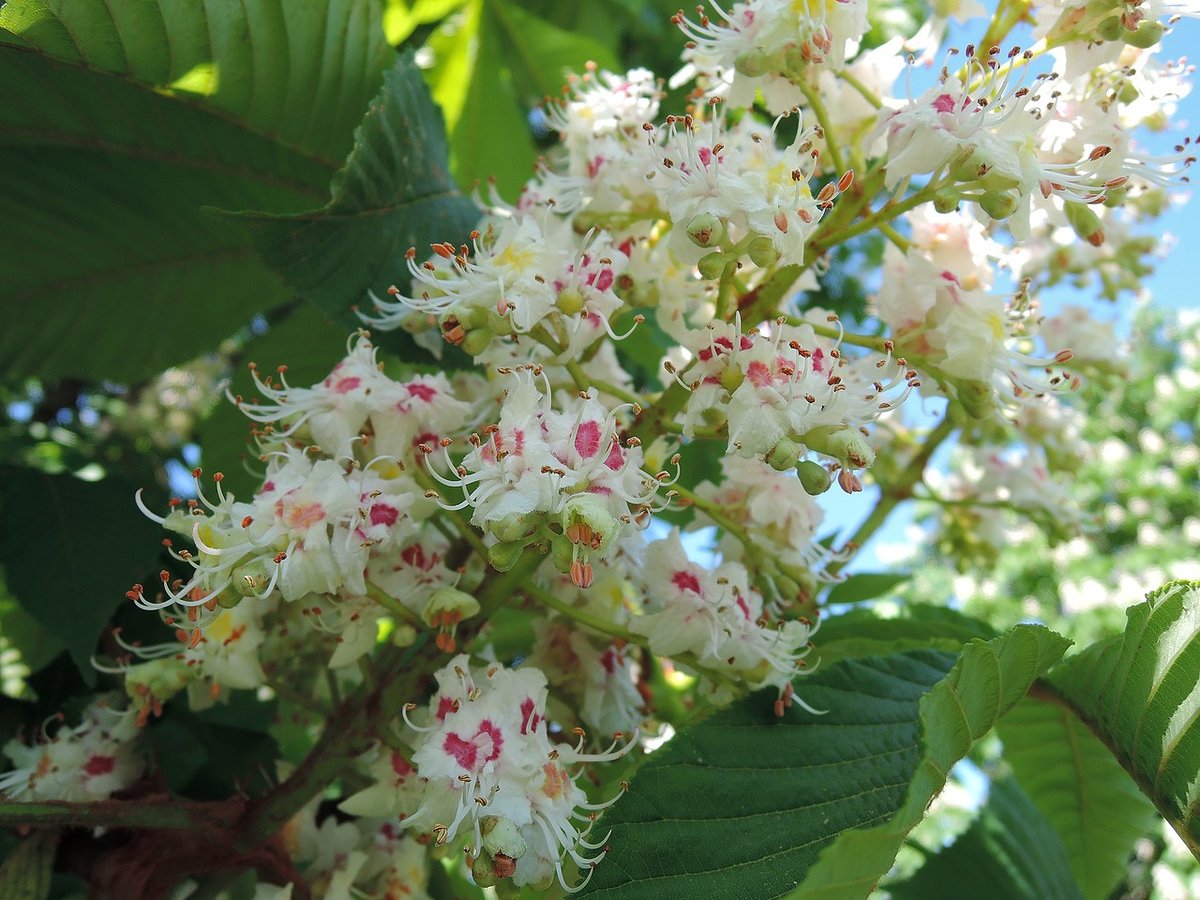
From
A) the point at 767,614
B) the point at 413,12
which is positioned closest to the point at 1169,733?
the point at 767,614

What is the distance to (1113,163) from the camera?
1238mm

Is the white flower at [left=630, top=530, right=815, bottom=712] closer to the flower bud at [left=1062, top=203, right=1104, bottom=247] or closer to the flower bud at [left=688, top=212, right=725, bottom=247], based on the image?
the flower bud at [left=688, top=212, right=725, bottom=247]

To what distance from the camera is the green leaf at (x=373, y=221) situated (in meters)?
1.28

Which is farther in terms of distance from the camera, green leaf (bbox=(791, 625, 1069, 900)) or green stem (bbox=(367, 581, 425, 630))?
green stem (bbox=(367, 581, 425, 630))

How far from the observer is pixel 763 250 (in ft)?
3.58

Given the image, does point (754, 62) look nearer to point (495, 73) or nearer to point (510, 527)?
point (510, 527)

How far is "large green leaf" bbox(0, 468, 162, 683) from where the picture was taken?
4.62 feet

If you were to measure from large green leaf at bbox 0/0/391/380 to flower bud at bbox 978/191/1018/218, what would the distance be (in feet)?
3.02

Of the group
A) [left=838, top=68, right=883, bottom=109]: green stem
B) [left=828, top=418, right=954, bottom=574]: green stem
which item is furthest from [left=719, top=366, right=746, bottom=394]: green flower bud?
[left=828, top=418, right=954, bottom=574]: green stem

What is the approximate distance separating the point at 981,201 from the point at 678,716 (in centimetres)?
94

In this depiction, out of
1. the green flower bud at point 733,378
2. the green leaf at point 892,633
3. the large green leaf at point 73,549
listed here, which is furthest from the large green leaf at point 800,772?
the large green leaf at point 73,549

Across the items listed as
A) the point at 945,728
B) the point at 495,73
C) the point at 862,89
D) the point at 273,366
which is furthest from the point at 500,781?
the point at 495,73

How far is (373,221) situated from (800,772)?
853mm

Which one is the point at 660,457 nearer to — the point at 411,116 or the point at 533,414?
the point at 533,414
